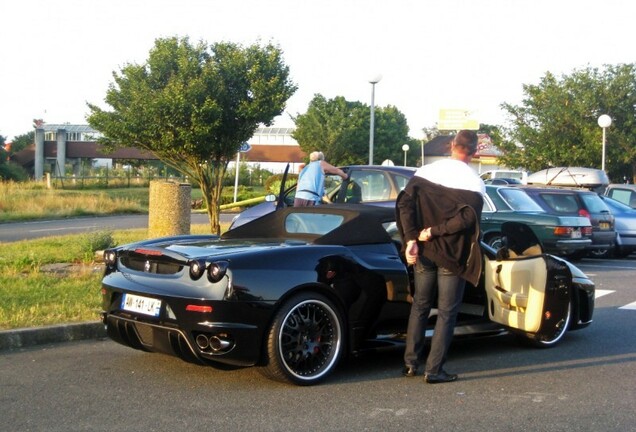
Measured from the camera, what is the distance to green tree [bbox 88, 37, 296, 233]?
15539 mm

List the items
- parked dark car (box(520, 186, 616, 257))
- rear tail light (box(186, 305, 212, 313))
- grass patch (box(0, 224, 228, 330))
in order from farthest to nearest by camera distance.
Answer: parked dark car (box(520, 186, 616, 257))
grass patch (box(0, 224, 228, 330))
rear tail light (box(186, 305, 212, 313))

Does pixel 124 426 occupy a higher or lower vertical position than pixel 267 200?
lower

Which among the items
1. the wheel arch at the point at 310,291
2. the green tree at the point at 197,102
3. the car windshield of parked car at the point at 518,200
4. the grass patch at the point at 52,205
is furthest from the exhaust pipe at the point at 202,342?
the grass patch at the point at 52,205

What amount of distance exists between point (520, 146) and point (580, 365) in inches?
1308

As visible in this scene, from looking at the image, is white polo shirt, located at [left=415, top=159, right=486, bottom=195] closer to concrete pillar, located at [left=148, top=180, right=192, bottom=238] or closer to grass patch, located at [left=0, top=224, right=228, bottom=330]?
grass patch, located at [left=0, top=224, right=228, bottom=330]

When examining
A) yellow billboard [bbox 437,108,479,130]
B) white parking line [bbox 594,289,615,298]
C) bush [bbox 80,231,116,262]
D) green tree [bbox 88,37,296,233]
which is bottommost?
white parking line [bbox 594,289,615,298]

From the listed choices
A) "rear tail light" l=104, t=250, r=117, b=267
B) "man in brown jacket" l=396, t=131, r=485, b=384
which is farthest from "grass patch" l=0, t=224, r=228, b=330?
"man in brown jacket" l=396, t=131, r=485, b=384

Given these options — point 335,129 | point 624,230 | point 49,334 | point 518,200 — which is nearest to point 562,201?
point 518,200

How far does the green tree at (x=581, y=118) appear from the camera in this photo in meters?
36.7

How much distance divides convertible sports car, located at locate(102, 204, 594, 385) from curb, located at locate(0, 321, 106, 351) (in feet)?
4.31

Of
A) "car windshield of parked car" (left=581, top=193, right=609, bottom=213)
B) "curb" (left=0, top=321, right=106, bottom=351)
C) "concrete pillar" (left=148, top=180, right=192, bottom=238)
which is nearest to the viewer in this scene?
"curb" (left=0, top=321, right=106, bottom=351)

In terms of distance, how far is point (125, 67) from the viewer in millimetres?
16469

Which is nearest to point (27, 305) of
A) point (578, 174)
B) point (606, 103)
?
point (578, 174)

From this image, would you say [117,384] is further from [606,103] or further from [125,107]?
[606,103]
